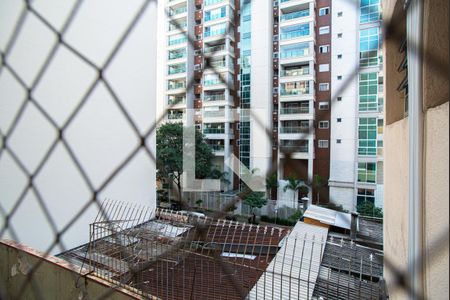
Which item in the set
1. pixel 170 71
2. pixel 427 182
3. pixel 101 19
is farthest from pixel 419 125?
pixel 101 19

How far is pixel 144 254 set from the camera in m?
2.70

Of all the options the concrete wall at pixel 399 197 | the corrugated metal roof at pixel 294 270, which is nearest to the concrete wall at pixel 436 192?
the concrete wall at pixel 399 197

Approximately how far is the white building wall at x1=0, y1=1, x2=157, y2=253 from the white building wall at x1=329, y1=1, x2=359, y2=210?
47 centimetres

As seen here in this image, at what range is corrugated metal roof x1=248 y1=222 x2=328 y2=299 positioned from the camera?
232 cm

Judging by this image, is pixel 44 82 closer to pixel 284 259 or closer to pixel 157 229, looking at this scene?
pixel 157 229

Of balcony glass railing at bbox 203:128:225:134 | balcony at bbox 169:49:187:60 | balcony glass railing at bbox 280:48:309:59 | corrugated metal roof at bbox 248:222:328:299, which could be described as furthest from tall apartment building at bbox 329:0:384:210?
balcony glass railing at bbox 280:48:309:59

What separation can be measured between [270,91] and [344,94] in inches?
20.6

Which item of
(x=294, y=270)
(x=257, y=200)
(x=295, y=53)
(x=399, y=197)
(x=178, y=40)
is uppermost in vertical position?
(x=295, y=53)

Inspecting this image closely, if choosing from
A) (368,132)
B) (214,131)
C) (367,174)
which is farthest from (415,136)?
(214,131)

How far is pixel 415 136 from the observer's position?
0.30 metres

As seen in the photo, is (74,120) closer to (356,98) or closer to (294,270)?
(356,98)

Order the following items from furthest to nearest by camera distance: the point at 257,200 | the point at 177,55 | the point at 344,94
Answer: the point at 257,200 < the point at 177,55 < the point at 344,94

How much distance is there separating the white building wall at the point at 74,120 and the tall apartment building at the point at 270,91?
0.22 m

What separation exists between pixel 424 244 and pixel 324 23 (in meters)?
2.94
